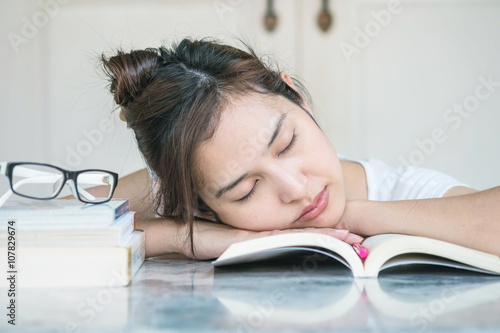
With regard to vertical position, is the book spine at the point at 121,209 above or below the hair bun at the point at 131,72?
below

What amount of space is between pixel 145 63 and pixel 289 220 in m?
0.50

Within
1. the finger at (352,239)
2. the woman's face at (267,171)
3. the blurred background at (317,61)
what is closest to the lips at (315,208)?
the woman's face at (267,171)

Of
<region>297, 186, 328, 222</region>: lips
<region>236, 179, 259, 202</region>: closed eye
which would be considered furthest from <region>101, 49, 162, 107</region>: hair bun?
<region>297, 186, 328, 222</region>: lips

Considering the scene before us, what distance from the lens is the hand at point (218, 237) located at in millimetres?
978

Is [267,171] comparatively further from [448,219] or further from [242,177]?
[448,219]

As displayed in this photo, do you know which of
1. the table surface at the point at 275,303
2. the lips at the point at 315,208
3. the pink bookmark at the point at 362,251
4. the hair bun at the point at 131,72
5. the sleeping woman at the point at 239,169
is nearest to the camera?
the table surface at the point at 275,303

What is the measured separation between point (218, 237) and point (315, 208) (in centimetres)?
22

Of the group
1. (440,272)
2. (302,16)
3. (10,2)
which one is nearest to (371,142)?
(302,16)

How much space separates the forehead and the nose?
0.20ft

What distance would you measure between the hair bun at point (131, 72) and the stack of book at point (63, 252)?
1.71 feet

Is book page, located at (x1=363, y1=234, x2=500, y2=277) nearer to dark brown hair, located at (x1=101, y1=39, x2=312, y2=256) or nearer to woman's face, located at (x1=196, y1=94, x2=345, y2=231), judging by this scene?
woman's face, located at (x1=196, y1=94, x2=345, y2=231)

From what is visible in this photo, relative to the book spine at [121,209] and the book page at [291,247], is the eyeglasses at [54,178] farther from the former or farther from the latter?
the book page at [291,247]

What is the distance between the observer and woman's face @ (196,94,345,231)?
1026mm

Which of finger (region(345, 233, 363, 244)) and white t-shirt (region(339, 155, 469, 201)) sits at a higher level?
white t-shirt (region(339, 155, 469, 201))
